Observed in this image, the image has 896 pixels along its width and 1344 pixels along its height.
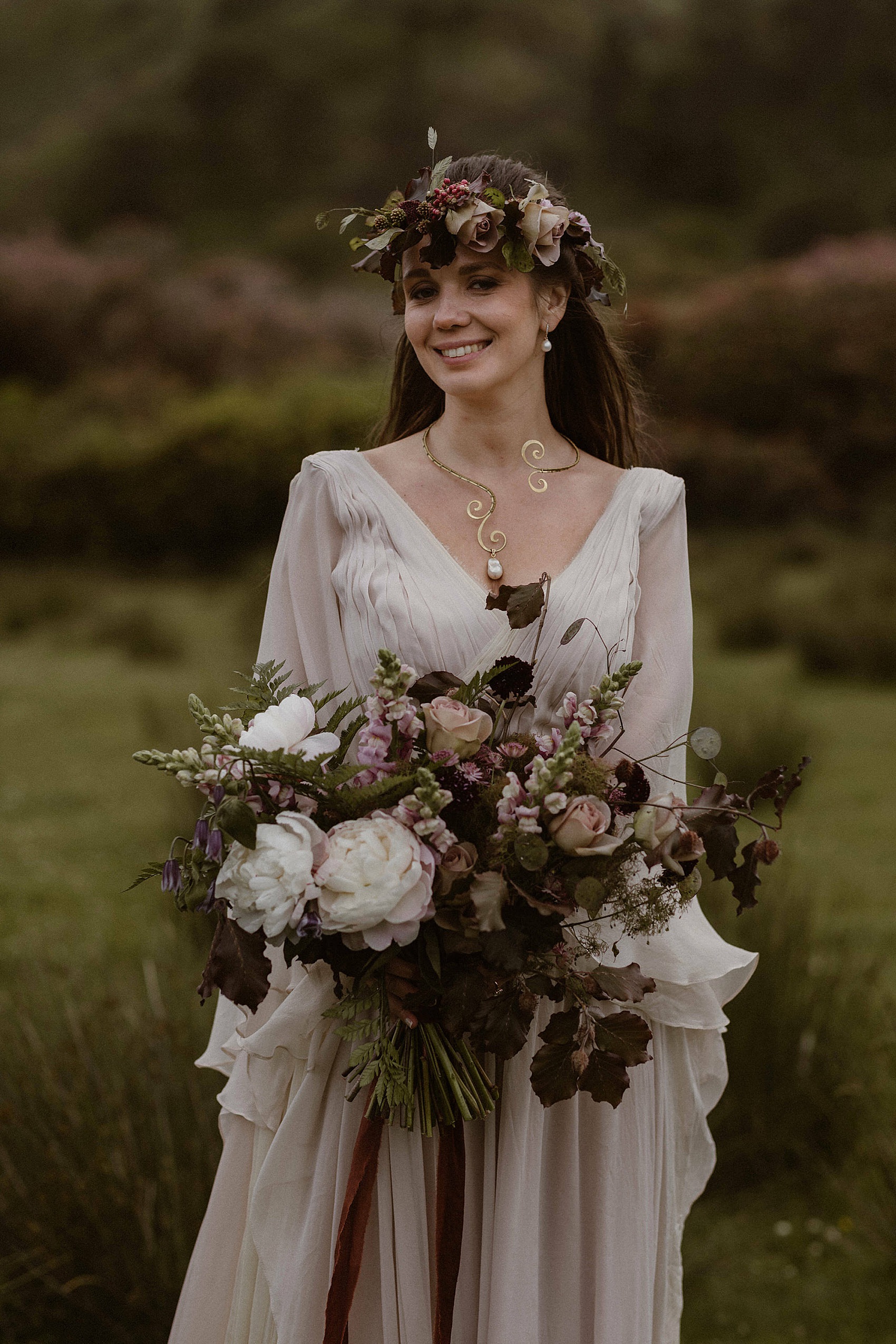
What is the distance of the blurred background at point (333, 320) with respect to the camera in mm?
8719

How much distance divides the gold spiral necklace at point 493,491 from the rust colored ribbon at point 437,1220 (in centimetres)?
94

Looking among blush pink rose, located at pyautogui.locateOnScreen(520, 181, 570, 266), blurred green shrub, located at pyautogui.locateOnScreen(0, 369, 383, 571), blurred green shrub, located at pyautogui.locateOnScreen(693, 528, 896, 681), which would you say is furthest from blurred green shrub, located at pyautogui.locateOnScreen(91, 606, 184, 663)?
blush pink rose, located at pyautogui.locateOnScreen(520, 181, 570, 266)

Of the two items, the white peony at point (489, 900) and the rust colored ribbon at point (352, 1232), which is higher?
the white peony at point (489, 900)

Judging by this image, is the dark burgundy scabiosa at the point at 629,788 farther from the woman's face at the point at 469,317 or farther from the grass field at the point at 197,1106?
the grass field at the point at 197,1106

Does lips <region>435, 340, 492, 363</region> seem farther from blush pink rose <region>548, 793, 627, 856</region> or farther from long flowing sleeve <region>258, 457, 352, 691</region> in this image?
blush pink rose <region>548, 793, 627, 856</region>

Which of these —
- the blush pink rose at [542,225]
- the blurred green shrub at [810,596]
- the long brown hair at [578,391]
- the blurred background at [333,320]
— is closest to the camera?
the blush pink rose at [542,225]

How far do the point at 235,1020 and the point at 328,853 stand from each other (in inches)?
29.3

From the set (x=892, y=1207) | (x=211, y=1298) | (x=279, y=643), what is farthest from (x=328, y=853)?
(x=892, y=1207)

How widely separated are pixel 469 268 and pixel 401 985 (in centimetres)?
122

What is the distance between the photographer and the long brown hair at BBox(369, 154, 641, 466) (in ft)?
8.02

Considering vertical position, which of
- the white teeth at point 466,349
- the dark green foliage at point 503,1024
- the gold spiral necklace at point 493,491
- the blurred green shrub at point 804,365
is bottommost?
the dark green foliage at point 503,1024

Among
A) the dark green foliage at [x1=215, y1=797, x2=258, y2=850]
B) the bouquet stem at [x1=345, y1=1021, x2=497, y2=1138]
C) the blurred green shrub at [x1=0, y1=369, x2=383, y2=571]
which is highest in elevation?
the blurred green shrub at [x1=0, y1=369, x2=383, y2=571]

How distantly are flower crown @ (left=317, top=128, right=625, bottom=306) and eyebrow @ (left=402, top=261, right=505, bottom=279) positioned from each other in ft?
0.07

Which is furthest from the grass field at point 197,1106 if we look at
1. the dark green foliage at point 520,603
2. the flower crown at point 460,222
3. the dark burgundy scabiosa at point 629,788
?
the dark burgundy scabiosa at point 629,788
